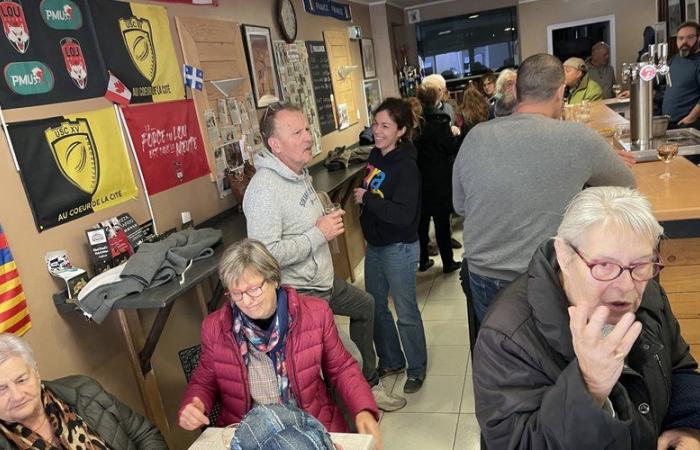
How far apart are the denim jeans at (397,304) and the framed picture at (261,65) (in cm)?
141

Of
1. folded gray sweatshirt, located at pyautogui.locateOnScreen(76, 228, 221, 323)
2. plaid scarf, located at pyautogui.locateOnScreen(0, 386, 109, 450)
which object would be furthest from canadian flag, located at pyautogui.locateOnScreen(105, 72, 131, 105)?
plaid scarf, located at pyautogui.locateOnScreen(0, 386, 109, 450)

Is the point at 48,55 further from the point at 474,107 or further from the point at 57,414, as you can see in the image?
the point at 474,107

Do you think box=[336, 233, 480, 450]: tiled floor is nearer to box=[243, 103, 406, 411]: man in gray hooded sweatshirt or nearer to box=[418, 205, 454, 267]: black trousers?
box=[418, 205, 454, 267]: black trousers

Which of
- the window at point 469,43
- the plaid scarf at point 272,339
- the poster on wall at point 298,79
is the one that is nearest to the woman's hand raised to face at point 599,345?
the plaid scarf at point 272,339

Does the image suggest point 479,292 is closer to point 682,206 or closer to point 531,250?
point 531,250

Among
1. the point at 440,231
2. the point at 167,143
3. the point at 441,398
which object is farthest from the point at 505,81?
the point at 167,143

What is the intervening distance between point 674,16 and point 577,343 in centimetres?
727

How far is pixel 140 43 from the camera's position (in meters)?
2.53

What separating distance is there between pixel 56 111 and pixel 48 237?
49 cm

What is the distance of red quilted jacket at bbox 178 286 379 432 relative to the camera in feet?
5.72

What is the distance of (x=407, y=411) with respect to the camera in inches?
107

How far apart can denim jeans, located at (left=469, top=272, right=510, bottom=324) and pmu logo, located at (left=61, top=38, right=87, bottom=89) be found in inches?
71.4

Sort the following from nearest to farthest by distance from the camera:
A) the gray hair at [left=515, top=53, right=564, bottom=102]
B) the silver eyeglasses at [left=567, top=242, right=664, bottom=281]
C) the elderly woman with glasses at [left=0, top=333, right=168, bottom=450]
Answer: the silver eyeglasses at [left=567, top=242, right=664, bottom=281]
the elderly woman with glasses at [left=0, top=333, right=168, bottom=450]
the gray hair at [left=515, top=53, right=564, bottom=102]

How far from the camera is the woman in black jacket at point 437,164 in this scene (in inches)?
155
